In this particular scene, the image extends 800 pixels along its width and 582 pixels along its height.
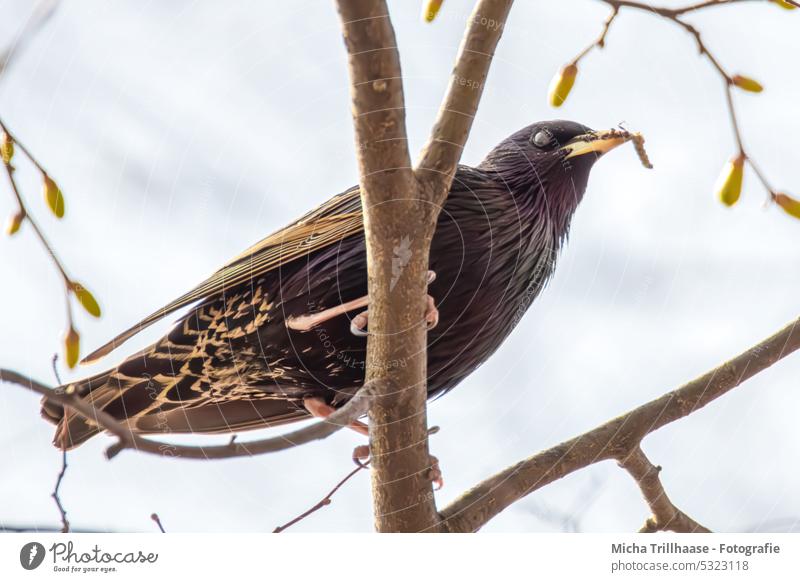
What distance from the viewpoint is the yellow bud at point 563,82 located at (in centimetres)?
168

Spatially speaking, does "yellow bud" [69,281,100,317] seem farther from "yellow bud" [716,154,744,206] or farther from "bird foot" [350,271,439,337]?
"yellow bud" [716,154,744,206]

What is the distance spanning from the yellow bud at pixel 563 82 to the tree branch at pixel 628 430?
866 mm

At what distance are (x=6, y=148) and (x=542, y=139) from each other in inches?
60.0

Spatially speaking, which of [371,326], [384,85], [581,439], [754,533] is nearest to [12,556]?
[371,326]

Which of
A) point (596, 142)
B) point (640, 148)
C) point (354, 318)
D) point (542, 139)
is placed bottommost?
point (354, 318)

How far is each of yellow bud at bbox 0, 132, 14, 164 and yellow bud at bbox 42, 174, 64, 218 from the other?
63mm

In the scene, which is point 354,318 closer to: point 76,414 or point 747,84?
point 76,414

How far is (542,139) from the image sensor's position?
2512mm

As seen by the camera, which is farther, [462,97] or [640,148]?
[640,148]

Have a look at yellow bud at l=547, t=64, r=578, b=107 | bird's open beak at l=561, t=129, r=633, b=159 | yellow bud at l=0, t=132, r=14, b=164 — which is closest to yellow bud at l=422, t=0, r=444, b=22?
yellow bud at l=547, t=64, r=578, b=107

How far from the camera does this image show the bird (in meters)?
2.15

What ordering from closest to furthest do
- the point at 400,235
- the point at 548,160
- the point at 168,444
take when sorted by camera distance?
the point at 168,444 → the point at 400,235 → the point at 548,160

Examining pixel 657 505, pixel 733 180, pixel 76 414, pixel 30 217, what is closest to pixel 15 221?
pixel 30 217

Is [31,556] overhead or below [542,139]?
below
